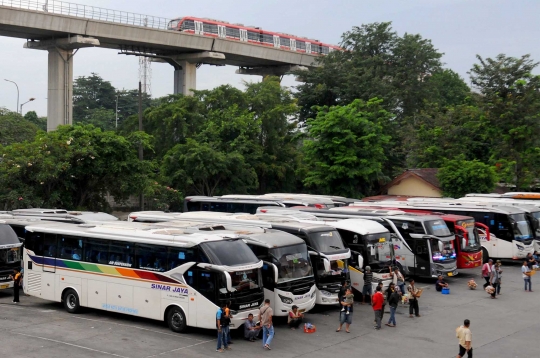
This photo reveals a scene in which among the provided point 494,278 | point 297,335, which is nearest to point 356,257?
point 297,335

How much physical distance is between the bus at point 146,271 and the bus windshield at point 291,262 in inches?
43.0

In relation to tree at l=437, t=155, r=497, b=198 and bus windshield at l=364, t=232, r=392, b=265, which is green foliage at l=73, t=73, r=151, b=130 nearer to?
tree at l=437, t=155, r=497, b=198

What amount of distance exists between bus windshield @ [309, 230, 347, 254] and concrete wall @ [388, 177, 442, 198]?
28049 millimetres

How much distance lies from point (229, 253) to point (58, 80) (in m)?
40.4

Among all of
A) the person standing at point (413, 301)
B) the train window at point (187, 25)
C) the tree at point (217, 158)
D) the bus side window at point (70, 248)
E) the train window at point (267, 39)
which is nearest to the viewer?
the bus side window at point (70, 248)

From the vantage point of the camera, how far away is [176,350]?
1620 cm

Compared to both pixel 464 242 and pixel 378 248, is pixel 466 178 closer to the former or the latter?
pixel 464 242

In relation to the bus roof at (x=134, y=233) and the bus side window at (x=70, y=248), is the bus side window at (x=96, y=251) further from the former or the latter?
the bus side window at (x=70, y=248)

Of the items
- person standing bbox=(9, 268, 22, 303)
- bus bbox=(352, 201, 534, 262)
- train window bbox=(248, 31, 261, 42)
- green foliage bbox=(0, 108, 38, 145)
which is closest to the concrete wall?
bus bbox=(352, 201, 534, 262)

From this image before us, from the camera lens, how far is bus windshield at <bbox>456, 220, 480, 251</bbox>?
27703 millimetres

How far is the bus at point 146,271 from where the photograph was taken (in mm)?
17297

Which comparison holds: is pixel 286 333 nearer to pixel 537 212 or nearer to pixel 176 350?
pixel 176 350

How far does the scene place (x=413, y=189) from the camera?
164ft

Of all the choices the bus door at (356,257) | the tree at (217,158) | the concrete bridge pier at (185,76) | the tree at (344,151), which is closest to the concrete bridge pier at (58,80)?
the concrete bridge pier at (185,76)
